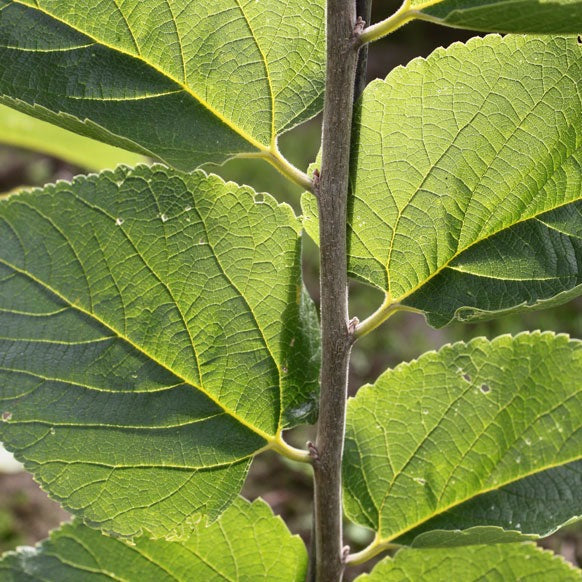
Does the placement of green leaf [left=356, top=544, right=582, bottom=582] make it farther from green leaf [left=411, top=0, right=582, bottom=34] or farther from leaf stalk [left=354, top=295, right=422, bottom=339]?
green leaf [left=411, top=0, right=582, bottom=34]

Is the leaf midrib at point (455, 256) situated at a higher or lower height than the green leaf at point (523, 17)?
lower

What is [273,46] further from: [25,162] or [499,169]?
[25,162]

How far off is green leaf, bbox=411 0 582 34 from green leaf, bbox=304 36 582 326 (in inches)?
4.5

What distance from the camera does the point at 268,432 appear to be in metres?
0.82

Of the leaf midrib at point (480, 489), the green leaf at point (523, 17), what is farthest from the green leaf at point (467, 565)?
the green leaf at point (523, 17)

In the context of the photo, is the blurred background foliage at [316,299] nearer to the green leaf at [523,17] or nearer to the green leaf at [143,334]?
the green leaf at [143,334]

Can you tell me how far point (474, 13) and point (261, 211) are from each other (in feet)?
0.86

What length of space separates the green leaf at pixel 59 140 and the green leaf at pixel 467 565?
793 mm

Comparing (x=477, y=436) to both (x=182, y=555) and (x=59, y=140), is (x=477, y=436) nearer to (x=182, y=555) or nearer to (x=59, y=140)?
(x=182, y=555)

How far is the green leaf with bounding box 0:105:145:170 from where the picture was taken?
1383 mm

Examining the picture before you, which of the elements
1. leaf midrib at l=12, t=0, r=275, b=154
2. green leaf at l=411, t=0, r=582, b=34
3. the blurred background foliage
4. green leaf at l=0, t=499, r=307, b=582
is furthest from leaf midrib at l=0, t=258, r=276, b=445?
Result: the blurred background foliage

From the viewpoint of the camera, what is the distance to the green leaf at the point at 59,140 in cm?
138

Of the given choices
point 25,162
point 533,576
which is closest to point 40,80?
point 533,576

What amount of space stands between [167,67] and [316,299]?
13.9ft
